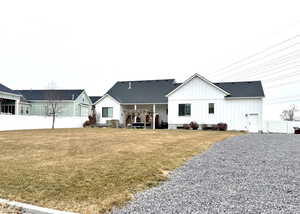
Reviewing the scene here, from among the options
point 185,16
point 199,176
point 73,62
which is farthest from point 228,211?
A: point 73,62

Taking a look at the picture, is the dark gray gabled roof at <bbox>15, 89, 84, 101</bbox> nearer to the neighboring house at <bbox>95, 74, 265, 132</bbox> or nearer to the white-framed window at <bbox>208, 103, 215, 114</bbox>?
the neighboring house at <bbox>95, 74, 265, 132</bbox>

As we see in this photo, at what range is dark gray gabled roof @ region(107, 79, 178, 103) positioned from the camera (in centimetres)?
2769

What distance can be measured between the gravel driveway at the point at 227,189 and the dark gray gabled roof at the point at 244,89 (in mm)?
17309

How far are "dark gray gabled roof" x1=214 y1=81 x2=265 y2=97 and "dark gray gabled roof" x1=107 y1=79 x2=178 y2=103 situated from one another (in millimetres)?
7374

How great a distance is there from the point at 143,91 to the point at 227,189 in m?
25.5

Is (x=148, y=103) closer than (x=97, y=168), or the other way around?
(x=97, y=168)

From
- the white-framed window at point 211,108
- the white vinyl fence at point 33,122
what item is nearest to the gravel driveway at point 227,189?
the white-framed window at point 211,108

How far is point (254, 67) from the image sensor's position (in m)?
31.8

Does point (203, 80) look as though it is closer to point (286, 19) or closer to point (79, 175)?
point (286, 19)

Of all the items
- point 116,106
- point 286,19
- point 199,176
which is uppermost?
point 286,19

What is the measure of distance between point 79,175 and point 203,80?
68.7 feet

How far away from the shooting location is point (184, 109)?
24.5m

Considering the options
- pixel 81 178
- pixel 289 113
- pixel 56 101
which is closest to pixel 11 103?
pixel 56 101

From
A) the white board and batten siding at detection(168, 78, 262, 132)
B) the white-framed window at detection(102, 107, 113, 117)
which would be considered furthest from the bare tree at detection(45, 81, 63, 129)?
the white board and batten siding at detection(168, 78, 262, 132)
